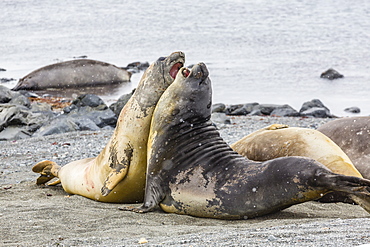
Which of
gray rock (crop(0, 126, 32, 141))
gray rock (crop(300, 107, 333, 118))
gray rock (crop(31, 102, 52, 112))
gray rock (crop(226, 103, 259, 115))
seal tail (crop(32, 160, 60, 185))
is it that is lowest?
gray rock (crop(31, 102, 52, 112))

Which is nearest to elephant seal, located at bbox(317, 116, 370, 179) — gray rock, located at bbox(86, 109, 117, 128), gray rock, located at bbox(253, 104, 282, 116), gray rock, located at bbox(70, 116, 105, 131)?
gray rock, located at bbox(70, 116, 105, 131)

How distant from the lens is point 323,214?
459 cm

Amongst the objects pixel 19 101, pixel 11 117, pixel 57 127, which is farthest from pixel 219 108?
pixel 19 101

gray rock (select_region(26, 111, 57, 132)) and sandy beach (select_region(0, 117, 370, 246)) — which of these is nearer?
sandy beach (select_region(0, 117, 370, 246))

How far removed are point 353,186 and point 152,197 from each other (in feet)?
5.95

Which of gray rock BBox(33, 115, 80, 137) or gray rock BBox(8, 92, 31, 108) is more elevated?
gray rock BBox(33, 115, 80, 137)

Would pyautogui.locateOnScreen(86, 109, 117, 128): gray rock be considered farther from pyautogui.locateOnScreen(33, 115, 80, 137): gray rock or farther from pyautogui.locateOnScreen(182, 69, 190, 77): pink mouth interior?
pyautogui.locateOnScreen(182, 69, 190, 77): pink mouth interior

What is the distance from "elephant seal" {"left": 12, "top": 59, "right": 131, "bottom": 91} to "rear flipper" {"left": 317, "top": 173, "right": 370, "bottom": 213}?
17.3 m

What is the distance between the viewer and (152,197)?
488 cm

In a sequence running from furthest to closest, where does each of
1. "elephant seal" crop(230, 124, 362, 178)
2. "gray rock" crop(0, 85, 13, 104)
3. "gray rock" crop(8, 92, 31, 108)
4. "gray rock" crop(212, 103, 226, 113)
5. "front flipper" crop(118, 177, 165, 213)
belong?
1. "gray rock" crop(0, 85, 13, 104)
2. "gray rock" crop(8, 92, 31, 108)
3. "gray rock" crop(212, 103, 226, 113)
4. "elephant seal" crop(230, 124, 362, 178)
5. "front flipper" crop(118, 177, 165, 213)

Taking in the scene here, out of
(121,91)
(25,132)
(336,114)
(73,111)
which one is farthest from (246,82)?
(25,132)

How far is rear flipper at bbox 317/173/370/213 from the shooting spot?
3.91 m

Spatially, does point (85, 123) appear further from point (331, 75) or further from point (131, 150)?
point (331, 75)

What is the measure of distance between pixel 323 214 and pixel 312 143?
2.83 feet
